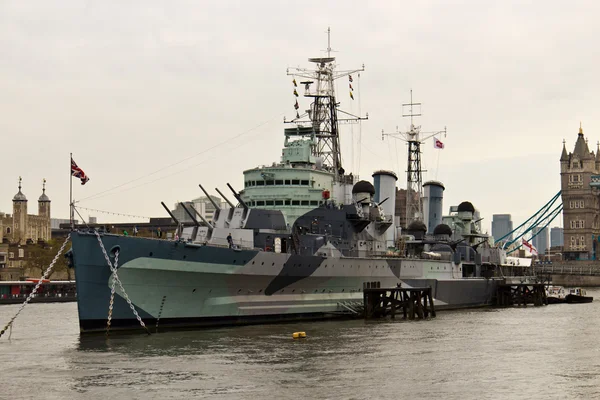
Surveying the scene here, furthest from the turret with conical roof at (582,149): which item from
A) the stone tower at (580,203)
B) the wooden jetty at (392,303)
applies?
the wooden jetty at (392,303)

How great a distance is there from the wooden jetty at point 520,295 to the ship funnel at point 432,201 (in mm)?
7115

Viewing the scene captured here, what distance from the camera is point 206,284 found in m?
33.6

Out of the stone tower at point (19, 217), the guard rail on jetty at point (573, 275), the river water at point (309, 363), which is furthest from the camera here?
the stone tower at point (19, 217)

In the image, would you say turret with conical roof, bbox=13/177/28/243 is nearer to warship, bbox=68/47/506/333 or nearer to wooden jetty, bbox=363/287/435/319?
warship, bbox=68/47/506/333

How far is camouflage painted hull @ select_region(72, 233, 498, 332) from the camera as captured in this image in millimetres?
31250

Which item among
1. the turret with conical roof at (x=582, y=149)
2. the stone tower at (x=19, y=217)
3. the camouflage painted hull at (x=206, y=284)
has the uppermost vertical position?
the turret with conical roof at (x=582, y=149)

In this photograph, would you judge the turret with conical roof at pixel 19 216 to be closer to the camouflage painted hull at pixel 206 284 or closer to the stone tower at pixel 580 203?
the stone tower at pixel 580 203

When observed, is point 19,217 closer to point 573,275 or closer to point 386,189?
point 573,275

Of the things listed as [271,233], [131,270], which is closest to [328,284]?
[271,233]

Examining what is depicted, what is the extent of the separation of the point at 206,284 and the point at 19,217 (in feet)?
388

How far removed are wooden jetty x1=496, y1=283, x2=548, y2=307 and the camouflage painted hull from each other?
65.1 feet

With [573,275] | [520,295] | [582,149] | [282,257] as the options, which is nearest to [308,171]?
[282,257]

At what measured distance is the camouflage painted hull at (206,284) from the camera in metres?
31.2

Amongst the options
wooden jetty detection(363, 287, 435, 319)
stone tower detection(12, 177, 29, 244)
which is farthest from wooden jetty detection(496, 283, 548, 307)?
stone tower detection(12, 177, 29, 244)
